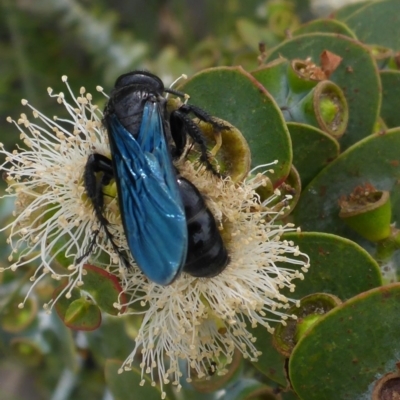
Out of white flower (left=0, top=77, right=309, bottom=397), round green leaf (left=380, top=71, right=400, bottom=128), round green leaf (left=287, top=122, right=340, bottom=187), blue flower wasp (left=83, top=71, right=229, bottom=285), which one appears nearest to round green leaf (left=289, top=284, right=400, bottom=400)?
white flower (left=0, top=77, right=309, bottom=397)

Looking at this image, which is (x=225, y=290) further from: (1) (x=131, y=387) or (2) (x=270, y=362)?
(1) (x=131, y=387)

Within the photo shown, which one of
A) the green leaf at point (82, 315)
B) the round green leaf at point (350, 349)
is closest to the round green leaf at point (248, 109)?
the round green leaf at point (350, 349)

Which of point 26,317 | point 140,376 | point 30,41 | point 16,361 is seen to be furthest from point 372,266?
point 30,41

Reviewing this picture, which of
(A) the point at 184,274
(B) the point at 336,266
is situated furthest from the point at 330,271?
(A) the point at 184,274

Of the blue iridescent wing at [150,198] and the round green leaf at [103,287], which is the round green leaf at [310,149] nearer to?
the blue iridescent wing at [150,198]

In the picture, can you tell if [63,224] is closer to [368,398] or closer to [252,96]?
[252,96]
